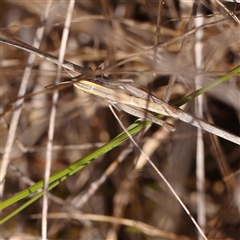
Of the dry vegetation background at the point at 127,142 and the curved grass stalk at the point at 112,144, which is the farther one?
the dry vegetation background at the point at 127,142

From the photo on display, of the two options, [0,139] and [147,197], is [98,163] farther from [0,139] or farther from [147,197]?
[0,139]

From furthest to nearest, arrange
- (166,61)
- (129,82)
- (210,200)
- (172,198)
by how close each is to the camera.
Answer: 1. (210,200)
2. (172,198)
3. (166,61)
4. (129,82)

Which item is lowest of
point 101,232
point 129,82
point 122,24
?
point 101,232

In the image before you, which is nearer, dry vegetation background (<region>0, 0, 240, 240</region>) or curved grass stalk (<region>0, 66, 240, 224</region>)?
curved grass stalk (<region>0, 66, 240, 224</region>)

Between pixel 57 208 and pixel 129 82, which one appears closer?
pixel 129 82

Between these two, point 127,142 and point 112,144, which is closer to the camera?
point 112,144

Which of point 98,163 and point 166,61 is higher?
point 166,61

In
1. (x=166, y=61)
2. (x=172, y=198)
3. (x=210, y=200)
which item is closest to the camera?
(x=166, y=61)

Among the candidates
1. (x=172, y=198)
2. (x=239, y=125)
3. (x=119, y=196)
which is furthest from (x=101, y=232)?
(x=239, y=125)
